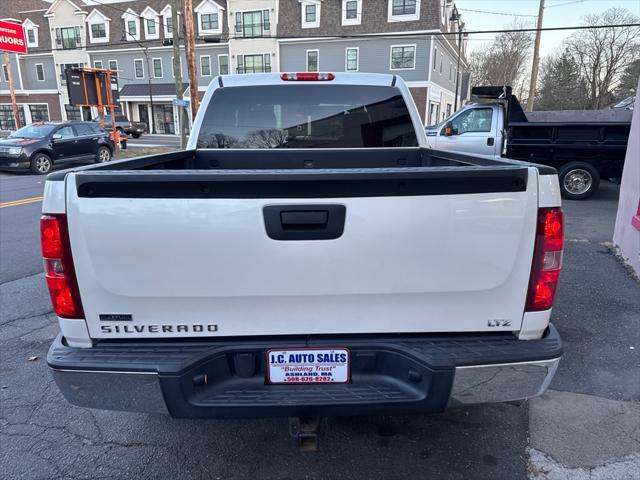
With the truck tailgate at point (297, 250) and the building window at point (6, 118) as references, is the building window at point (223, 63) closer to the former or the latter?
the building window at point (6, 118)

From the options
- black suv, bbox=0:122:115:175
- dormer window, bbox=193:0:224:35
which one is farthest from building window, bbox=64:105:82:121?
black suv, bbox=0:122:115:175

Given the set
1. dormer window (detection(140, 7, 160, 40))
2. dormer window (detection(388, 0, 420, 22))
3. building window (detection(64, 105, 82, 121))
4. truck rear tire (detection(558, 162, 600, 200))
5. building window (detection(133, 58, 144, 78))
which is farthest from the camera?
building window (detection(64, 105, 82, 121))

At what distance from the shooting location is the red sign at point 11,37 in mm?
21844

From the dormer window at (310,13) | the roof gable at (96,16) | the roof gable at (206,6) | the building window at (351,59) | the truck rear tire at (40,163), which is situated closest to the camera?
the truck rear tire at (40,163)

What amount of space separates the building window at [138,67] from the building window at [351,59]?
817 inches

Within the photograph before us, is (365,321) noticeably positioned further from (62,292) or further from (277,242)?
(62,292)

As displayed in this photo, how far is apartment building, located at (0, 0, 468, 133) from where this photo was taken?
32.5 m

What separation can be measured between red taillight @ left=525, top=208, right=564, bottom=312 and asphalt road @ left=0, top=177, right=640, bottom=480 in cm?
108

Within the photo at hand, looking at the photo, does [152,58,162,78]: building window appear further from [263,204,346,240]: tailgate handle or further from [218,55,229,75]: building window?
[263,204,346,240]: tailgate handle

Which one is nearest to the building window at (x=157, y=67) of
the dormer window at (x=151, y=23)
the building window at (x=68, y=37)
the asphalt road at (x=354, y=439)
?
the dormer window at (x=151, y=23)

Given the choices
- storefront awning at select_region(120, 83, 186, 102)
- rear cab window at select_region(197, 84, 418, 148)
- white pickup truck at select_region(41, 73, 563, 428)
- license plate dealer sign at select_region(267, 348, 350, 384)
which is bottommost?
license plate dealer sign at select_region(267, 348, 350, 384)

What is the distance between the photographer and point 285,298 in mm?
1918

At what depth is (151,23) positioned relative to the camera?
132 feet

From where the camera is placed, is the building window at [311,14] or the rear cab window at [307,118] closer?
the rear cab window at [307,118]
